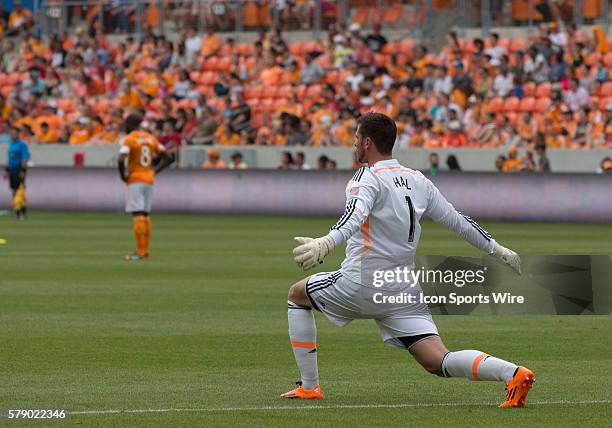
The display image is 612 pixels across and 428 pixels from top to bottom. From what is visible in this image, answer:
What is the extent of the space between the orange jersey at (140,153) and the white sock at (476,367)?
562 inches

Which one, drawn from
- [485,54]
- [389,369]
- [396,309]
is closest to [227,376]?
[389,369]

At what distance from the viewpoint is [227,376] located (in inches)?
440

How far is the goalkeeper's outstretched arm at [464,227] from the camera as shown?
31.4 feet

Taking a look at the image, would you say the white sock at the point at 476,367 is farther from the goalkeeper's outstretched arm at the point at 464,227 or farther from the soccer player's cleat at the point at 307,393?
the soccer player's cleat at the point at 307,393

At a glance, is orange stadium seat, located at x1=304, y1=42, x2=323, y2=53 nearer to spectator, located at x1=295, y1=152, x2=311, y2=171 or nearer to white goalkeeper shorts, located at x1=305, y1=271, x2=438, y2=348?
spectator, located at x1=295, y1=152, x2=311, y2=171

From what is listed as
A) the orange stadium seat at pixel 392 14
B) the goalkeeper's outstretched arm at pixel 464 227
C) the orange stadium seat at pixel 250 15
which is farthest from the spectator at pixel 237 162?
the goalkeeper's outstretched arm at pixel 464 227

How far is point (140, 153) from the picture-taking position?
23.3 m

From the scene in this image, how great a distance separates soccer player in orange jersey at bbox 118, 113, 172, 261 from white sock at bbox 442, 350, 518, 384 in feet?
46.1

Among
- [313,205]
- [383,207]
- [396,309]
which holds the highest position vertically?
[383,207]

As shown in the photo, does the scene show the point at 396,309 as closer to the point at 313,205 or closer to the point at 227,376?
the point at 227,376

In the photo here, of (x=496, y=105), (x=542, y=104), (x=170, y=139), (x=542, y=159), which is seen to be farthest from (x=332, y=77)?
(x=542, y=159)

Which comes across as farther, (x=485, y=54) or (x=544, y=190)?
(x=485, y=54)

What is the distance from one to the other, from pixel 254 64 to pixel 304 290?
→ 33732mm

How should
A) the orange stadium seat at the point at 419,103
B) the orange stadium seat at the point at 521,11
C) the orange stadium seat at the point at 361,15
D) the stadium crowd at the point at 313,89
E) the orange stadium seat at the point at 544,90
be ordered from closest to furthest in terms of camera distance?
the stadium crowd at the point at 313,89
the orange stadium seat at the point at 544,90
the orange stadium seat at the point at 419,103
the orange stadium seat at the point at 521,11
the orange stadium seat at the point at 361,15
